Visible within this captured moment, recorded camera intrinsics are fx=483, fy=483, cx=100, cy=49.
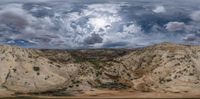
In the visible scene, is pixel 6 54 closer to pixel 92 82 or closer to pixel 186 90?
pixel 92 82

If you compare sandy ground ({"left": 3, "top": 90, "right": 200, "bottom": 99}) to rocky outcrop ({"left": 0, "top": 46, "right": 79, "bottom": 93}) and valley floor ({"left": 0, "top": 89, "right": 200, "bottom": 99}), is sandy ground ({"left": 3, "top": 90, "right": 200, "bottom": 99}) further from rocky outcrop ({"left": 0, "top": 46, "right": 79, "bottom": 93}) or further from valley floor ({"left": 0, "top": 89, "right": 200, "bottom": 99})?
rocky outcrop ({"left": 0, "top": 46, "right": 79, "bottom": 93})

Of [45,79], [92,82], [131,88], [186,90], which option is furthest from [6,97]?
[186,90]

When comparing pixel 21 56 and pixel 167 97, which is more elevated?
pixel 21 56

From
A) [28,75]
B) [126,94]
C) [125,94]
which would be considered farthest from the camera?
[125,94]

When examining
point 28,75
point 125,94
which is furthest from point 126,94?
point 28,75

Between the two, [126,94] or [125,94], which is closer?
[126,94]

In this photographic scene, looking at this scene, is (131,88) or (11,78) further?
(131,88)

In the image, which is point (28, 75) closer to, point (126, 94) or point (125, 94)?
point (125, 94)

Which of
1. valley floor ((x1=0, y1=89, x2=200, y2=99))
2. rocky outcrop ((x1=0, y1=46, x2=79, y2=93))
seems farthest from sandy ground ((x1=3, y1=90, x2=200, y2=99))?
rocky outcrop ((x1=0, y1=46, x2=79, y2=93))

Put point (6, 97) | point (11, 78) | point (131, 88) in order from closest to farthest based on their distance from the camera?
point (6, 97) < point (11, 78) < point (131, 88)

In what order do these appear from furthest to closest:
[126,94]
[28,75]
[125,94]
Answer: [125,94] → [126,94] → [28,75]

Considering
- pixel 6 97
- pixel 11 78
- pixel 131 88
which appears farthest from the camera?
pixel 131 88
